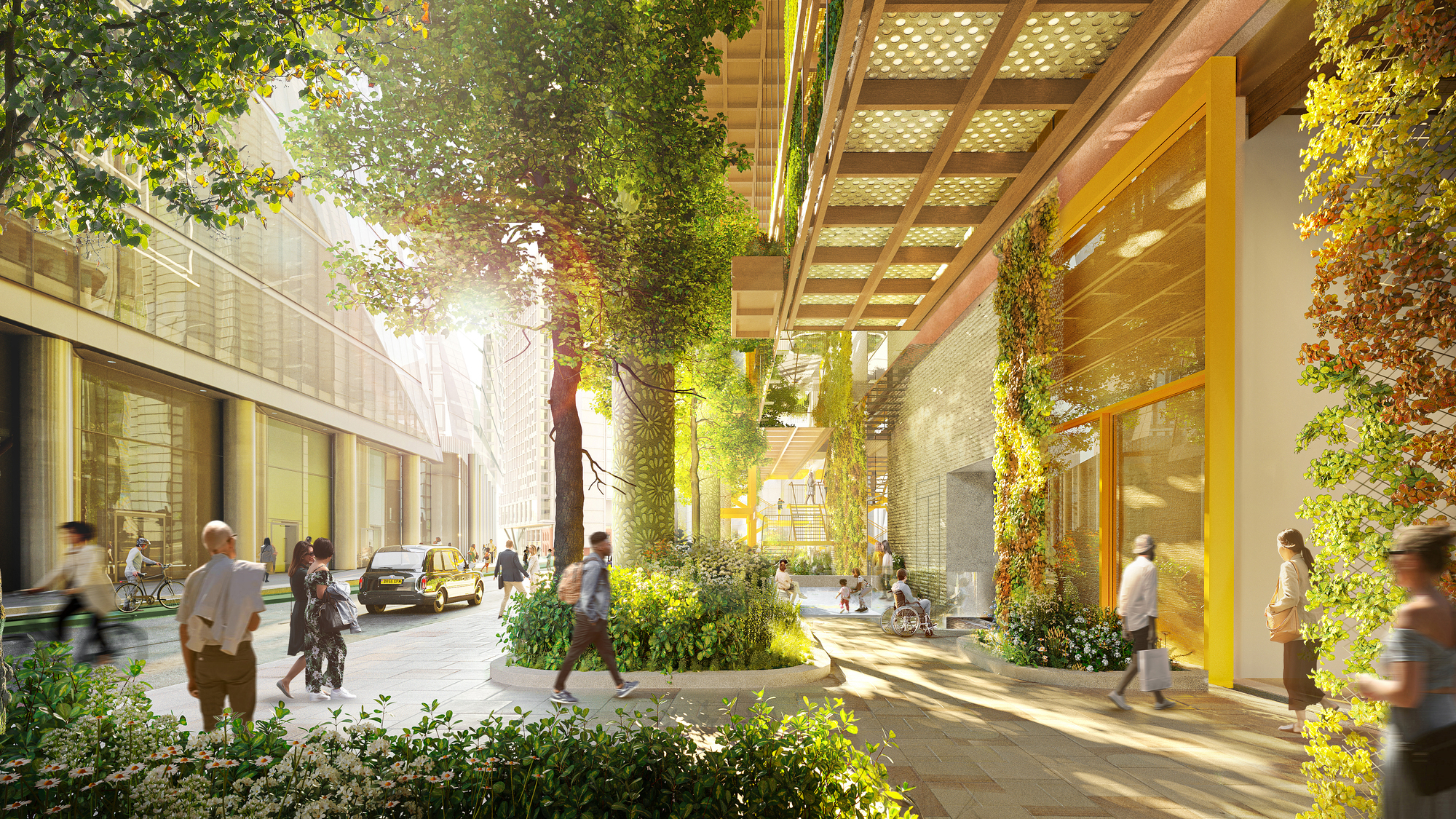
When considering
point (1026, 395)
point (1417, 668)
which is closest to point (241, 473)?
point (1026, 395)

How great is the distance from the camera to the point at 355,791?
3076 millimetres

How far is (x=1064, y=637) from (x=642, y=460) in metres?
6.86

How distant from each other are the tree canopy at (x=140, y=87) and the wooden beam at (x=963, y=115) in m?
4.97

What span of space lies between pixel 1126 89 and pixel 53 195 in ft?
29.1

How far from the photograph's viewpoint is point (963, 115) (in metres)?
7.46

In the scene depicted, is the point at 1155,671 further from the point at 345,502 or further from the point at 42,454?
the point at 345,502

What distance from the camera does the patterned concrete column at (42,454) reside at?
19156 mm

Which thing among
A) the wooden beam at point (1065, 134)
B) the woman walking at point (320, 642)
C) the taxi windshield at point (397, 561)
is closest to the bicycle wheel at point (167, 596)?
the taxi windshield at point (397, 561)

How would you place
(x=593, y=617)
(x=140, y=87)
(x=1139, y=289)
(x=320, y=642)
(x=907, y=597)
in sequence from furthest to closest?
(x=907, y=597) → (x=1139, y=289) → (x=320, y=642) → (x=593, y=617) → (x=140, y=87)

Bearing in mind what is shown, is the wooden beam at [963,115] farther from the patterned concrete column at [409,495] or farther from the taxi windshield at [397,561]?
the patterned concrete column at [409,495]

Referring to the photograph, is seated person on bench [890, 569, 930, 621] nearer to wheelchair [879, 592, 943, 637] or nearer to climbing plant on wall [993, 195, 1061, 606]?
wheelchair [879, 592, 943, 637]

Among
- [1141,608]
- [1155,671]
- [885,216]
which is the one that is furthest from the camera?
[885,216]

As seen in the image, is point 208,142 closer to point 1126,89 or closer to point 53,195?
point 53,195

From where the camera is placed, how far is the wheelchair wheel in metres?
13.5
